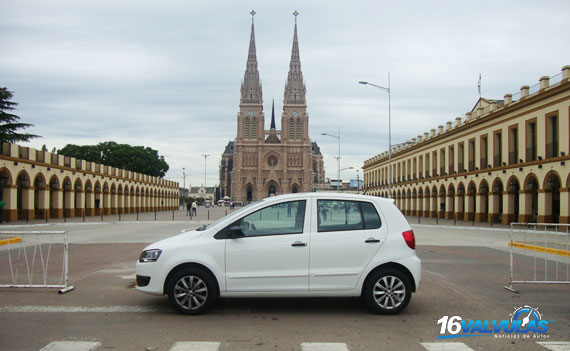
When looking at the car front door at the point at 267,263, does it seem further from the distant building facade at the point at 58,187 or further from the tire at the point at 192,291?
the distant building facade at the point at 58,187

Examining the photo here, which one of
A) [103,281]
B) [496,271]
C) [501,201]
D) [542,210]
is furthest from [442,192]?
[103,281]

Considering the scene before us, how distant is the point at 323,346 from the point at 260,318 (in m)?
1.53

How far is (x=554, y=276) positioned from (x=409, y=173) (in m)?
54.5

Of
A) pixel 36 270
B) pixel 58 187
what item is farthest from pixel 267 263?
pixel 58 187

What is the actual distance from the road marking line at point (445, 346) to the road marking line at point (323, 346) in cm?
95

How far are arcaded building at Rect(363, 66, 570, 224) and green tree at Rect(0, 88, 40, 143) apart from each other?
36.3m

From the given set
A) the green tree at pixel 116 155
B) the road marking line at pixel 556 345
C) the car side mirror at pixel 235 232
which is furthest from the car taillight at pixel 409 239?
the green tree at pixel 116 155

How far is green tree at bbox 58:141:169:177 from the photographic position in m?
92.1

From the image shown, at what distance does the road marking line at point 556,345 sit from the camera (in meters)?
5.55

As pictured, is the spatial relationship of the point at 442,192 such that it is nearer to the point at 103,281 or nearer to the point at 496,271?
the point at 496,271

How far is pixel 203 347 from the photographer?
5496mm

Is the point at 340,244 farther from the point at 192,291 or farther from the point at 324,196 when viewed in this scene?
the point at 192,291

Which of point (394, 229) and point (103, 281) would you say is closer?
point (394, 229)

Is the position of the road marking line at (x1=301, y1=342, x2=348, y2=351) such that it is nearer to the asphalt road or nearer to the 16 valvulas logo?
the asphalt road
